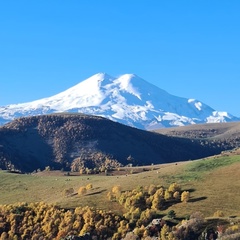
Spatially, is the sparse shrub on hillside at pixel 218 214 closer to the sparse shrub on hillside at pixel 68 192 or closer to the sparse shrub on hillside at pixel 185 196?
the sparse shrub on hillside at pixel 185 196

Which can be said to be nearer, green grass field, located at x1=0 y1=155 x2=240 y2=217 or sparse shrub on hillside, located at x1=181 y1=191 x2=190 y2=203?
green grass field, located at x1=0 y1=155 x2=240 y2=217

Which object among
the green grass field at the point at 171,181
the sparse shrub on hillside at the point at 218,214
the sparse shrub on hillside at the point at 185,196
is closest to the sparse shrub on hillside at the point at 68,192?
the green grass field at the point at 171,181

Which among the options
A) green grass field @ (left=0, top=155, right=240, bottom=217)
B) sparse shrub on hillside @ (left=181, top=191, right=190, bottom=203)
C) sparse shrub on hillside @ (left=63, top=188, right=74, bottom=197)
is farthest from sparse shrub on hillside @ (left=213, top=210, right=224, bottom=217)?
sparse shrub on hillside @ (left=63, top=188, right=74, bottom=197)

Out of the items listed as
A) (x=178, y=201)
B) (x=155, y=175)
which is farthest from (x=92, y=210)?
(x=155, y=175)

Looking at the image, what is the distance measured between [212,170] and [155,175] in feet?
42.9

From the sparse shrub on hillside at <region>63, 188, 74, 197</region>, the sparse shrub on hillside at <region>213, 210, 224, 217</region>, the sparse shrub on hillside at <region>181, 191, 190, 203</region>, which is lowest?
the sparse shrub on hillside at <region>213, 210, 224, 217</region>

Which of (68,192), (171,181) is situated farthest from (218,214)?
(68,192)

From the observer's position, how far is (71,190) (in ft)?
376

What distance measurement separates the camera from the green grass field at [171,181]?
88.1 meters

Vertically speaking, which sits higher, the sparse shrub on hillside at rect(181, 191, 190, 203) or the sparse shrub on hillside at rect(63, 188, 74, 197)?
the sparse shrub on hillside at rect(63, 188, 74, 197)

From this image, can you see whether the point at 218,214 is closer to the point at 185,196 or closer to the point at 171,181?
the point at 185,196

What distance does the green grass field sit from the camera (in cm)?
8806

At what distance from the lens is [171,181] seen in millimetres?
108000

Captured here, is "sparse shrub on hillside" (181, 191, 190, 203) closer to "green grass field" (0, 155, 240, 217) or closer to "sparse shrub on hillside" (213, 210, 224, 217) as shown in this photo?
"green grass field" (0, 155, 240, 217)
